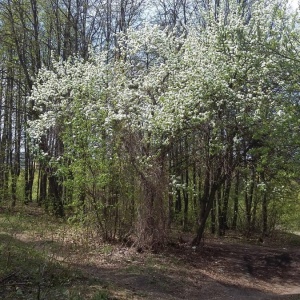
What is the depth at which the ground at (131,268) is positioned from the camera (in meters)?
8.57

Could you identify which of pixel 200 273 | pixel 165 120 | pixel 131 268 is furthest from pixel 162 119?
pixel 200 273

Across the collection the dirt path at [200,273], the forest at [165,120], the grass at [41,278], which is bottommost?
the dirt path at [200,273]

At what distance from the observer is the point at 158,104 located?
46.3 feet

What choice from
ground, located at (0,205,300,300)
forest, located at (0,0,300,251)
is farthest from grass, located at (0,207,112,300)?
forest, located at (0,0,300,251)

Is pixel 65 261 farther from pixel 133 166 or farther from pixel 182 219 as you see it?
pixel 182 219

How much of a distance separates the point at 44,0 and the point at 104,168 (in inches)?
499

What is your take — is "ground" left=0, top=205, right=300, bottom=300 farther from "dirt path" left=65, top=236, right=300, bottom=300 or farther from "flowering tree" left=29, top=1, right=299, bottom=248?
"flowering tree" left=29, top=1, right=299, bottom=248

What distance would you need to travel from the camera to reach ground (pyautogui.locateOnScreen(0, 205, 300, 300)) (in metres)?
8.57

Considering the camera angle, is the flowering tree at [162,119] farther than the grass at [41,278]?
Yes

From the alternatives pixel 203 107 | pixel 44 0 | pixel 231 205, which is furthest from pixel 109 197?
pixel 44 0

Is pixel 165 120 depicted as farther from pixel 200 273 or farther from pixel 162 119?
pixel 200 273

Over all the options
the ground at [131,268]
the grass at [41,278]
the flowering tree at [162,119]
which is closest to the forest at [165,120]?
the flowering tree at [162,119]

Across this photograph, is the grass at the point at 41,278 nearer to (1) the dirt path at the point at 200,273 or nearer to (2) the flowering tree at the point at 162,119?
(1) the dirt path at the point at 200,273

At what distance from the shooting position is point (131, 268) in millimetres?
11812
